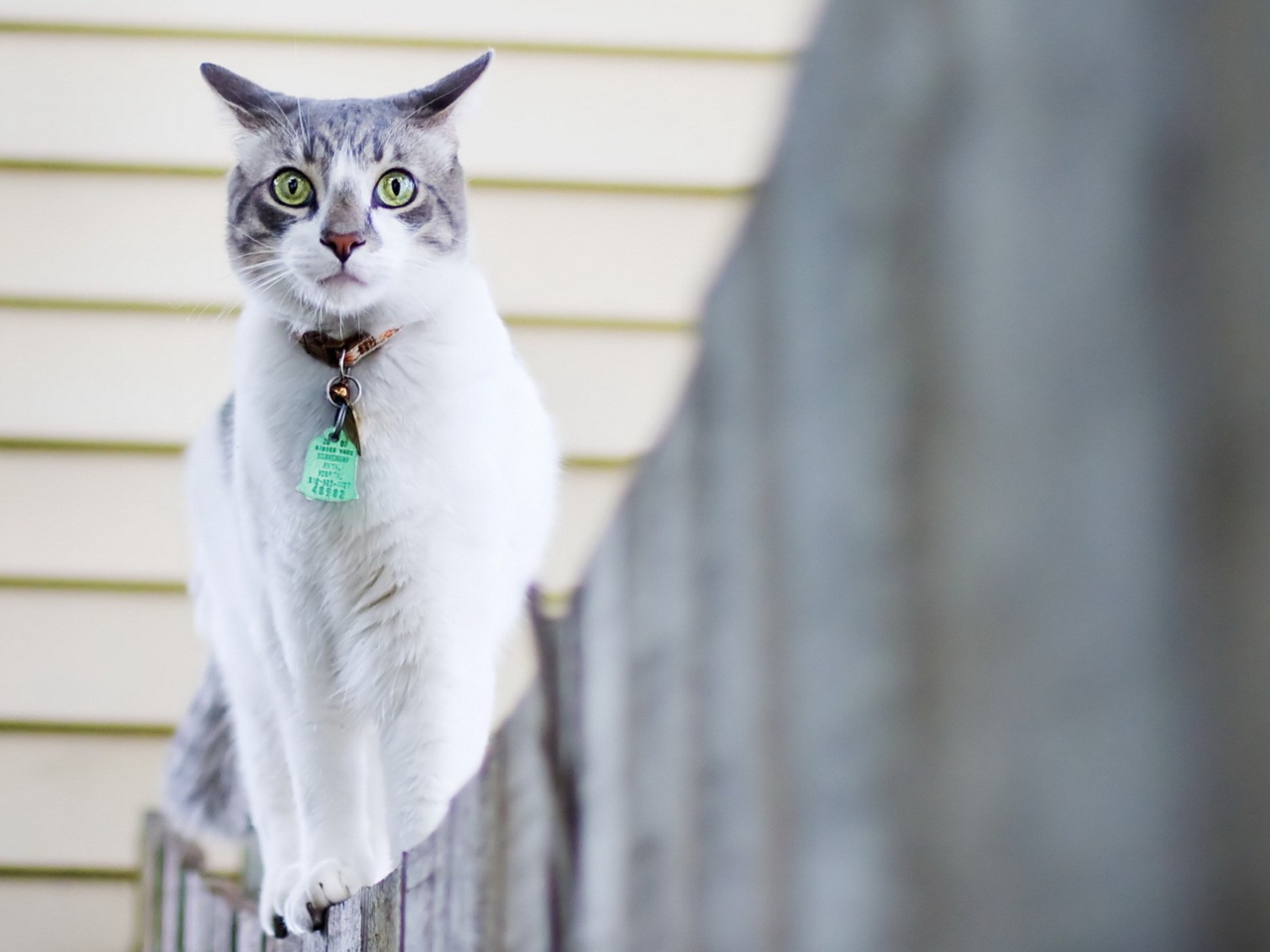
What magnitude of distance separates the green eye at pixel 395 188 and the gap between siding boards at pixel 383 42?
1.38ft

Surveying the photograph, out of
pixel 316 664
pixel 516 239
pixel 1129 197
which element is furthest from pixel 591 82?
pixel 1129 197

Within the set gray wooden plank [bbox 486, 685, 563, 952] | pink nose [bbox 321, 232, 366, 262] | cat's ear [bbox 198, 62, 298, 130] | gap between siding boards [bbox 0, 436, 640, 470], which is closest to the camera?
gray wooden plank [bbox 486, 685, 563, 952]

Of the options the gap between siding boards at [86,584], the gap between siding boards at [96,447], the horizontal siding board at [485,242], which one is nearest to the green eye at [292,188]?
the horizontal siding board at [485,242]

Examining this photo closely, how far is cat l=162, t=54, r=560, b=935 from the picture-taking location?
1.05 meters

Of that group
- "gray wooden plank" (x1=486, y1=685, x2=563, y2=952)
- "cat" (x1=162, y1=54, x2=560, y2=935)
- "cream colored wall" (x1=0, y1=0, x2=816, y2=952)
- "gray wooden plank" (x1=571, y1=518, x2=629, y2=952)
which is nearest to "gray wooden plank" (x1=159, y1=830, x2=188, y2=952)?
"cream colored wall" (x1=0, y1=0, x2=816, y2=952)

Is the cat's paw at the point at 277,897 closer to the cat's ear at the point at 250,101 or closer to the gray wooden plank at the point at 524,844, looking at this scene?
the gray wooden plank at the point at 524,844

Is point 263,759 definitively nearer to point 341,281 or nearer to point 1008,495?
point 341,281

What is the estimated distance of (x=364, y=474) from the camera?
1.05 meters

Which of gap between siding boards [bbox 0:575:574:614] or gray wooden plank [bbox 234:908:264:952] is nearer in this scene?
gray wooden plank [bbox 234:908:264:952]

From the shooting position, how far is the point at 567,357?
1433 millimetres

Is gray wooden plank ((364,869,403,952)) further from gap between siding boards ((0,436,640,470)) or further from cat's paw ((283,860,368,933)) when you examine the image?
gap between siding boards ((0,436,640,470))

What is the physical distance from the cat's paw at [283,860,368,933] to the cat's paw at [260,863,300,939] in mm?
17

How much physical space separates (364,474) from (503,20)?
29.8 inches

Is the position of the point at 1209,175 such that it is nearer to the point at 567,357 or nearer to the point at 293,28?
the point at 567,357
